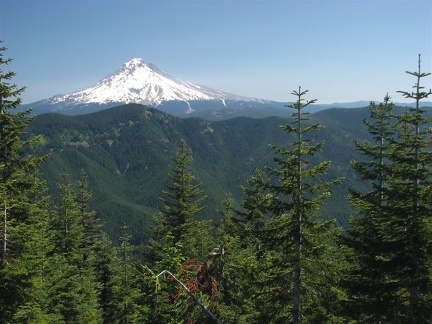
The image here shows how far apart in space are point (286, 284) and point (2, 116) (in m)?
13.7

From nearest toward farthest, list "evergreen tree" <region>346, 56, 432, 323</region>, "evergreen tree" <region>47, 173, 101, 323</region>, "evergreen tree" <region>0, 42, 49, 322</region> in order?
"evergreen tree" <region>346, 56, 432, 323</region>
"evergreen tree" <region>0, 42, 49, 322</region>
"evergreen tree" <region>47, 173, 101, 323</region>

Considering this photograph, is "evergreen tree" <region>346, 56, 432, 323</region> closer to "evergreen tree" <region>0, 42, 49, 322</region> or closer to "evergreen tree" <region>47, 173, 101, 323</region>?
"evergreen tree" <region>0, 42, 49, 322</region>

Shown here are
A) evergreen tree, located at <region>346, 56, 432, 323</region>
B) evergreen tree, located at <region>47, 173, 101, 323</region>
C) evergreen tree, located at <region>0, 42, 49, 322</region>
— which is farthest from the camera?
evergreen tree, located at <region>47, 173, 101, 323</region>

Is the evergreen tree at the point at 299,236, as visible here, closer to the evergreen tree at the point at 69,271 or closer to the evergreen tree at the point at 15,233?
the evergreen tree at the point at 15,233

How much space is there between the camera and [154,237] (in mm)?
31594

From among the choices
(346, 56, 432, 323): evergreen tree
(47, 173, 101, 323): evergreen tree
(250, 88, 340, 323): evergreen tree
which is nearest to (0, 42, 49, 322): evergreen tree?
(47, 173, 101, 323): evergreen tree

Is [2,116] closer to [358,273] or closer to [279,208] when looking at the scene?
[279,208]

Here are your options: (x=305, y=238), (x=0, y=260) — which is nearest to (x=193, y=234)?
(x=0, y=260)

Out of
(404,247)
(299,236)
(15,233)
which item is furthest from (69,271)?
(404,247)

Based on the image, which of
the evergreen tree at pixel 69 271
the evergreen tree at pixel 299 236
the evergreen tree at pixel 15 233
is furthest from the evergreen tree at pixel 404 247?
the evergreen tree at pixel 69 271

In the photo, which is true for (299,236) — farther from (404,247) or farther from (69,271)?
(69,271)

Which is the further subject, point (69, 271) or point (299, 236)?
point (69, 271)

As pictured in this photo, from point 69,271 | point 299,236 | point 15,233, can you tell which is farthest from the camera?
point 69,271

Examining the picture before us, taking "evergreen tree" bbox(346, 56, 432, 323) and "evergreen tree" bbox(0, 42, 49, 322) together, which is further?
"evergreen tree" bbox(0, 42, 49, 322)
